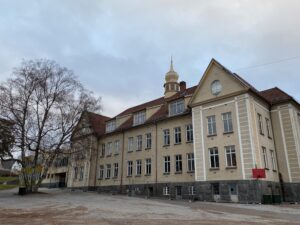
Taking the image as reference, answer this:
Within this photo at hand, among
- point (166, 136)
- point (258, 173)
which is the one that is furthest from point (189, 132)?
point (258, 173)

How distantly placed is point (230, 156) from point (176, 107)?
10184 mm

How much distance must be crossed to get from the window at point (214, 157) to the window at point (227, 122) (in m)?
2.22

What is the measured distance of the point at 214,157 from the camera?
2736 centimetres

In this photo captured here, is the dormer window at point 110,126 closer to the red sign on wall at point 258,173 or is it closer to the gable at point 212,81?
the gable at point 212,81

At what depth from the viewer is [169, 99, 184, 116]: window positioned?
33.3 meters

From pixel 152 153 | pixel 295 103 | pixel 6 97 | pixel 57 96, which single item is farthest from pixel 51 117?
pixel 295 103

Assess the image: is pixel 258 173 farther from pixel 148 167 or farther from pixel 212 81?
pixel 148 167

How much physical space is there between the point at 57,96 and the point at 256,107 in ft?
73.0

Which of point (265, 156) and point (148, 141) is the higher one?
point (148, 141)

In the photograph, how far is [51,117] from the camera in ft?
105

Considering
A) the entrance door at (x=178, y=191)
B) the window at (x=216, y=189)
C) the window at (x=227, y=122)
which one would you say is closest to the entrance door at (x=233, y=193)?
the window at (x=216, y=189)

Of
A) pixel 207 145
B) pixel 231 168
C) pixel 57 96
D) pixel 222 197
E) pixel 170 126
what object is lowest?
pixel 222 197

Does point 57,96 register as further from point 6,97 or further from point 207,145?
point 207,145

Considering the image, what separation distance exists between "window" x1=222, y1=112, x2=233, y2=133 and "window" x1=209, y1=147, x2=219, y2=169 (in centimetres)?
222
